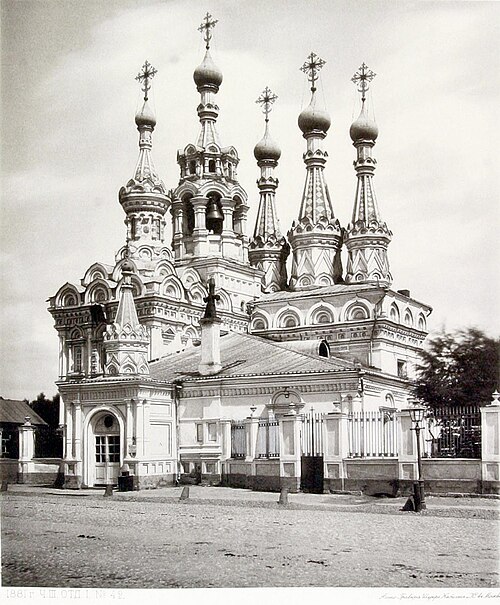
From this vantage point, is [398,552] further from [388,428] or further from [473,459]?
[388,428]

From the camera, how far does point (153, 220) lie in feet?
112

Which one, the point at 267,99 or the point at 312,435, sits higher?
the point at 267,99

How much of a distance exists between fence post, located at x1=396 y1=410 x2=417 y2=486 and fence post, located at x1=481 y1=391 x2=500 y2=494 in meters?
1.35

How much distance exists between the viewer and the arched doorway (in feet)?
70.9

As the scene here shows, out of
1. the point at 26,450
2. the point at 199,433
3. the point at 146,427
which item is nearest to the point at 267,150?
the point at 199,433

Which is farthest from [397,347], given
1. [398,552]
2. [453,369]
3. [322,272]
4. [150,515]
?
[398,552]

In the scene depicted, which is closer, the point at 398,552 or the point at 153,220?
the point at 398,552

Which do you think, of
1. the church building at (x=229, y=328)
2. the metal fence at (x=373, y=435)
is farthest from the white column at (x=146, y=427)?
the metal fence at (x=373, y=435)

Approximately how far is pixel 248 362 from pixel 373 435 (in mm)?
5960

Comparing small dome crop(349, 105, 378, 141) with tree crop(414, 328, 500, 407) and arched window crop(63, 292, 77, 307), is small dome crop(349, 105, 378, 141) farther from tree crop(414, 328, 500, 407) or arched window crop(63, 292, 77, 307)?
tree crop(414, 328, 500, 407)

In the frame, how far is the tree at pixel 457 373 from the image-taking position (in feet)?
58.9

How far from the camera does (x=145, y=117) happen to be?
19266mm

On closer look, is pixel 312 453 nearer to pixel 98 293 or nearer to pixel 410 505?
pixel 410 505

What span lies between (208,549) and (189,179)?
25162mm
